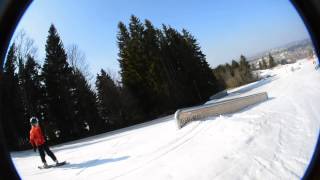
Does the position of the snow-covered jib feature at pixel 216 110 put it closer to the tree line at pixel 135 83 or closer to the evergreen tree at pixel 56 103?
the tree line at pixel 135 83

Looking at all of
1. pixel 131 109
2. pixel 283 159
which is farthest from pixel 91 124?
pixel 131 109

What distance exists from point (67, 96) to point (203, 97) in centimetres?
317

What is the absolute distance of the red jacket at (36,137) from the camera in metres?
1.84

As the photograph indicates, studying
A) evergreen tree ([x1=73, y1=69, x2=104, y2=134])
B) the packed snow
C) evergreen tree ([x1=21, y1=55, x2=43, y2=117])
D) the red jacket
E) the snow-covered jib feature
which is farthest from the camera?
the snow-covered jib feature

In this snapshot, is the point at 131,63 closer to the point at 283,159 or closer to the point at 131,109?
the point at 131,109

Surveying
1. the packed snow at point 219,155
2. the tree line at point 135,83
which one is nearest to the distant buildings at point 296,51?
the packed snow at point 219,155

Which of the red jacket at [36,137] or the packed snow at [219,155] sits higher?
the red jacket at [36,137]

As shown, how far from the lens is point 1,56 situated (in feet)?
3.11

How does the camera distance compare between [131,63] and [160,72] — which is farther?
[160,72]

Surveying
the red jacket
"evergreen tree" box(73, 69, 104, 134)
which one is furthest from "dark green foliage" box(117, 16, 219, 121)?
the red jacket

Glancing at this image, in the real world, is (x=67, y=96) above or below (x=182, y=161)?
above

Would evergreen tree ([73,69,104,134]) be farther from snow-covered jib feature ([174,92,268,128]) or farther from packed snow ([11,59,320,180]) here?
snow-covered jib feature ([174,92,268,128])

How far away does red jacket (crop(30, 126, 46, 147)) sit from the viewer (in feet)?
6.04

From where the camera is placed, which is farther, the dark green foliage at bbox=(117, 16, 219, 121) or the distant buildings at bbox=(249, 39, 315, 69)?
the dark green foliage at bbox=(117, 16, 219, 121)
